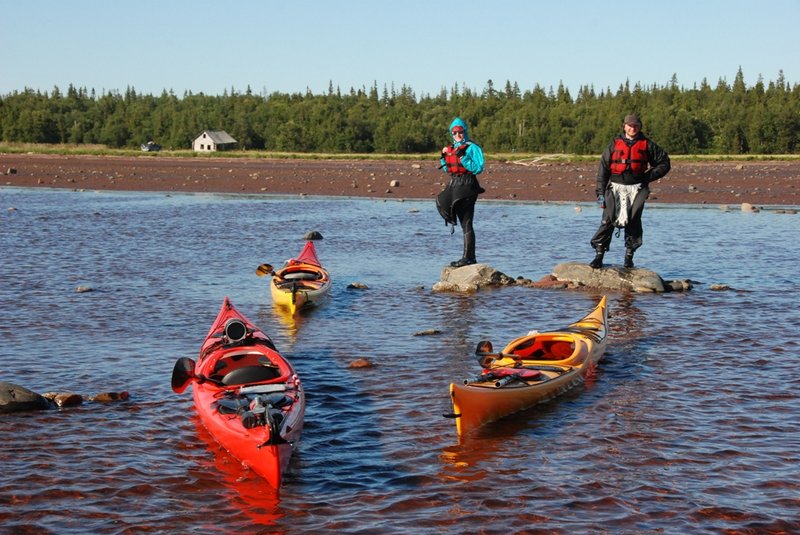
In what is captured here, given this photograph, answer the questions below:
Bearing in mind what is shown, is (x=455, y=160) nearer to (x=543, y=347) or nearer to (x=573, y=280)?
(x=573, y=280)

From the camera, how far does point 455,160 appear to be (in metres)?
17.7

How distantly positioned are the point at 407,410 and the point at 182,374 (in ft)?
7.96

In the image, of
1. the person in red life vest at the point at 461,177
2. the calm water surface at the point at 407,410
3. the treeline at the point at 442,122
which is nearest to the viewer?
the calm water surface at the point at 407,410

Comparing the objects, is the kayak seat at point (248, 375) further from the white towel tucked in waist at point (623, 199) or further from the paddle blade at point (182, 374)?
the white towel tucked in waist at point (623, 199)

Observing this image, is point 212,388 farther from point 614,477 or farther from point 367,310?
point 367,310

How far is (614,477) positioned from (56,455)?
16.9 feet

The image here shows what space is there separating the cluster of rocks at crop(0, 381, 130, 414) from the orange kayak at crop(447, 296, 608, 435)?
160 inches

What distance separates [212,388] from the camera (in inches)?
381

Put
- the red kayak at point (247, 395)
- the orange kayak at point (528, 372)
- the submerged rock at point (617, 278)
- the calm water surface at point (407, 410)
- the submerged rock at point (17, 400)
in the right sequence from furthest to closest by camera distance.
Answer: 1. the submerged rock at point (617, 278)
2. the submerged rock at point (17, 400)
3. the orange kayak at point (528, 372)
4. the red kayak at point (247, 395)
5. the calm water surface at point (407, 410)

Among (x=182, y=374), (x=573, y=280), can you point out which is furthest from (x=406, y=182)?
(x=182, y=374)

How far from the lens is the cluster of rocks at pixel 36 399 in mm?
10133

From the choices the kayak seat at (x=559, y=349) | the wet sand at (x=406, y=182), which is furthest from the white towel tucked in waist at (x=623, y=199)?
the wet sand at (x=406, y=182)

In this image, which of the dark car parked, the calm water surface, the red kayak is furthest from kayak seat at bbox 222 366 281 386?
the dark car parked

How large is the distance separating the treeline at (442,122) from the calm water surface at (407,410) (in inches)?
3046
